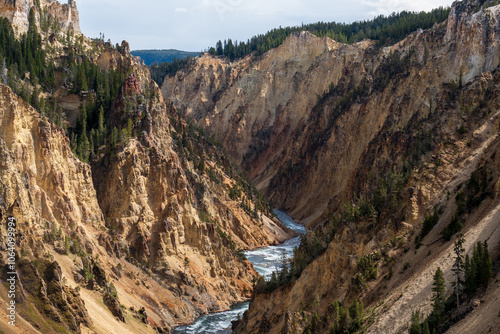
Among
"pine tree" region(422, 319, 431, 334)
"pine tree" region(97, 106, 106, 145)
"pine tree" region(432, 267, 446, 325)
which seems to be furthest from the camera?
"pine tree" region(97, 106, 106, 145)

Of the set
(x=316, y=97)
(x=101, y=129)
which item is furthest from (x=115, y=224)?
(x=316, y=97)

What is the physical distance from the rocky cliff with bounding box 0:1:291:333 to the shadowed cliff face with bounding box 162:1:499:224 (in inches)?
1289

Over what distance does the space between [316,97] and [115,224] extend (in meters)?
97.4

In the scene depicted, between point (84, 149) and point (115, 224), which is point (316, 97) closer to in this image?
point (84, 149)

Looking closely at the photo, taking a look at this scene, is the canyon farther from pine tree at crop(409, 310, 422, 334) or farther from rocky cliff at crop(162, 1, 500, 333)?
pine tree at crop(409, 310, 422, 334)

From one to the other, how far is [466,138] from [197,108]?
440 feet

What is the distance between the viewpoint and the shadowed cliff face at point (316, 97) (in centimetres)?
9512

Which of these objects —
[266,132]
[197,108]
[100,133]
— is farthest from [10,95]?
[197,108]

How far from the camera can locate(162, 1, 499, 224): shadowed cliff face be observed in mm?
95125

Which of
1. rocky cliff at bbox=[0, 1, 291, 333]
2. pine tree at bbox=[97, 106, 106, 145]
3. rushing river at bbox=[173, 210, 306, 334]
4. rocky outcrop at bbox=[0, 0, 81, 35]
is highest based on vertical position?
rocky outcrop at bbox=[0, 0, 81, 35]

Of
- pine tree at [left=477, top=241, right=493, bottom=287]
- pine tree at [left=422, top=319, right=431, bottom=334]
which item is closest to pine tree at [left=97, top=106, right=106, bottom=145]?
pine tree at [left=422, top=319, right=431, bottom=334]

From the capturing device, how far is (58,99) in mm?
74312

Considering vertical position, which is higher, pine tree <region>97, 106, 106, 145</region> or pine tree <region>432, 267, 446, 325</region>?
pine tree <region>97, 106, 106, 145</region>

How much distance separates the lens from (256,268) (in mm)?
79312
